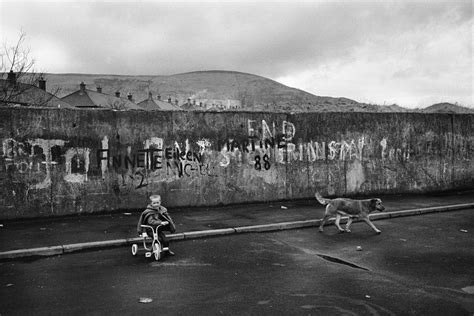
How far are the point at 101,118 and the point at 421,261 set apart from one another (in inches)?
324

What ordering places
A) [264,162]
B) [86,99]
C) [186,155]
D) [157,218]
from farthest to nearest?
1. [86,99]
2. [264,162]
3. [186,155]
4. [157,218]

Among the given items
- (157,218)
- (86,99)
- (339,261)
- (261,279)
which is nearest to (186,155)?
(157,218)

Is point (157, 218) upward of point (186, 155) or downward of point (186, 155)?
downward

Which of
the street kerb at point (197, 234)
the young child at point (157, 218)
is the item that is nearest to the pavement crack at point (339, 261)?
the street kerb at point (197, 234)

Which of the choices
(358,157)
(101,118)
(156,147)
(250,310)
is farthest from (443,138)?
(250,310)

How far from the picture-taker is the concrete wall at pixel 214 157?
1075cm

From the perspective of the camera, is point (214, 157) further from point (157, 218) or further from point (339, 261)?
point (339, 261)

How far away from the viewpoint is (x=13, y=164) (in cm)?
1054

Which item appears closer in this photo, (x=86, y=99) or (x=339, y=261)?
(x=339, y=261)

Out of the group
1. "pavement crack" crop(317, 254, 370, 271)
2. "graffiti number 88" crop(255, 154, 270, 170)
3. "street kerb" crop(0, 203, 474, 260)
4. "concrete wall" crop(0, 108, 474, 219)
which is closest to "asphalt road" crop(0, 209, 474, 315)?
"pavement crack" crop(317, 254, 370, 271)

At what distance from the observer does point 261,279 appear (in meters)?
6.35

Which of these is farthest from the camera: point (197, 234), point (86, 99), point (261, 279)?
point (86, 99)

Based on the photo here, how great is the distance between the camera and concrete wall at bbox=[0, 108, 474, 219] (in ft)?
35.3

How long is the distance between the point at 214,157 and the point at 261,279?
6.52m
